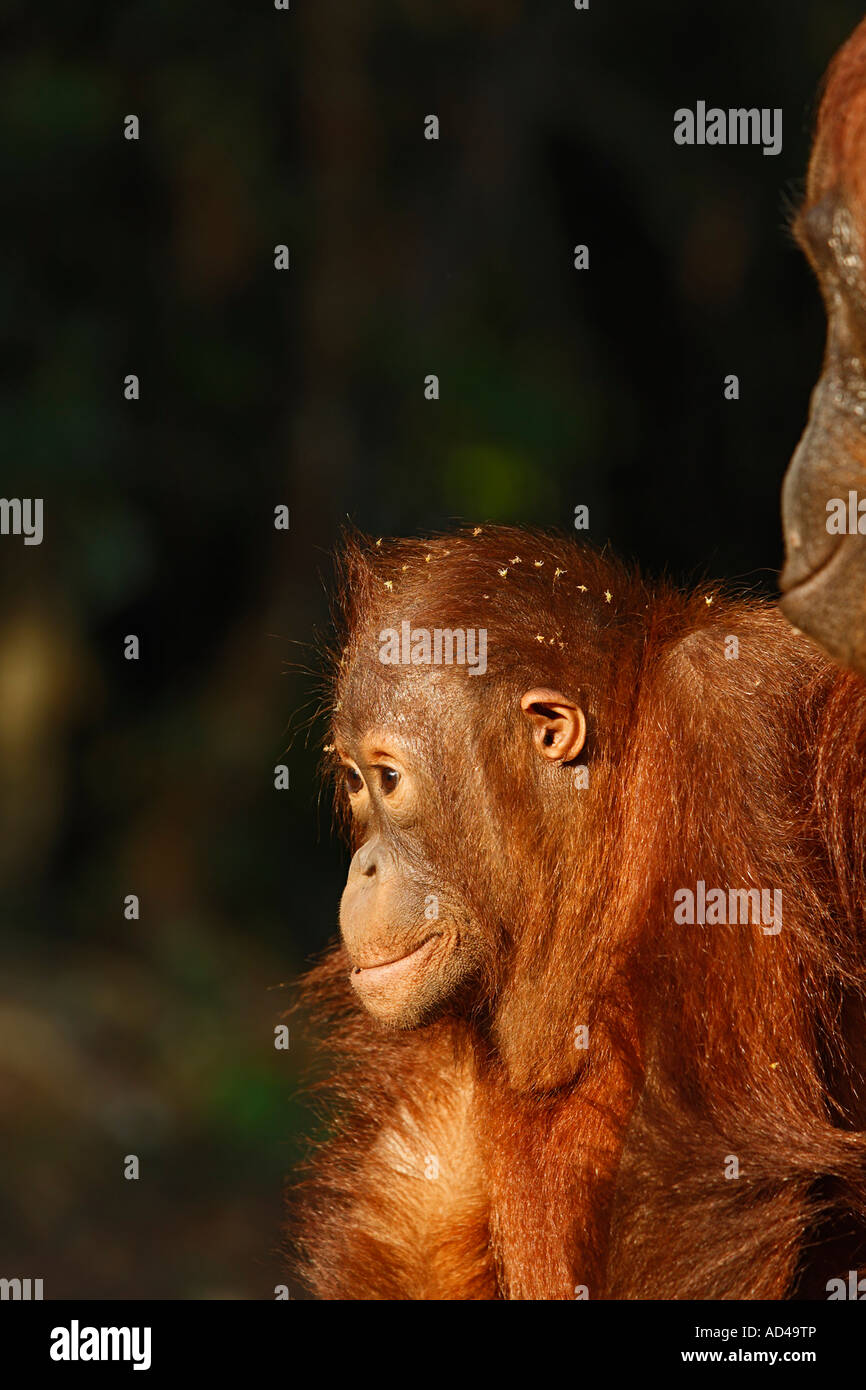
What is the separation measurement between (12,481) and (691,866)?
5851 mm

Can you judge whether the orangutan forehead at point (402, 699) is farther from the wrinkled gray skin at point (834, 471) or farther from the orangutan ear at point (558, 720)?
the wrinkled gray skin at point (834, 471)

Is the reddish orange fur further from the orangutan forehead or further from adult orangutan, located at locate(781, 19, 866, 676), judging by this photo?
the orangutan forehead

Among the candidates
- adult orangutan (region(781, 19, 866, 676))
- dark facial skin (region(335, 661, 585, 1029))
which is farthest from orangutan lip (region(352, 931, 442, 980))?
adult orangutan (region(781, 19, 866, 676))

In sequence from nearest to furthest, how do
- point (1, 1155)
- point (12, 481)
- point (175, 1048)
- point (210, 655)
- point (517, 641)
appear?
1. point (517, 641)
2. point (1, 1155)
3. point (175, 1048)
4. point (12, 481)
5. point (210, 655)

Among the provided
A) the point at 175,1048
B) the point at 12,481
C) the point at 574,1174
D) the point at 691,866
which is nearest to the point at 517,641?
the point at 691,866

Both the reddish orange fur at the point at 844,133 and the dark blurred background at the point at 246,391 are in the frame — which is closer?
the reddish orange fur at the point at 844,133

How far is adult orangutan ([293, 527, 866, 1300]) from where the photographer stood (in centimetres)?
331

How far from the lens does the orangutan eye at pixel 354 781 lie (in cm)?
389

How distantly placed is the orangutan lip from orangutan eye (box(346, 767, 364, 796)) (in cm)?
40

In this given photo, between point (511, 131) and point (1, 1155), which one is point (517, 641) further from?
point (511, 131)

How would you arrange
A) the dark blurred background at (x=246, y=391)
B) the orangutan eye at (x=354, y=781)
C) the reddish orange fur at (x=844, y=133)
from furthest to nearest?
the dark blurred background at (x=246, y=391), the orangutan eye at (x=354, y=781), the reddish orange fur at (x=844, y=133)

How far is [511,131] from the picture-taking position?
8664 millimetres

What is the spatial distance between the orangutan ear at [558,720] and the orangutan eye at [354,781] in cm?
46

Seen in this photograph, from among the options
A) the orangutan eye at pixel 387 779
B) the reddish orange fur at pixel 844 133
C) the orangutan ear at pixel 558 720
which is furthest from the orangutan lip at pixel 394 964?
the reddish orange fur at pixel 844 133
